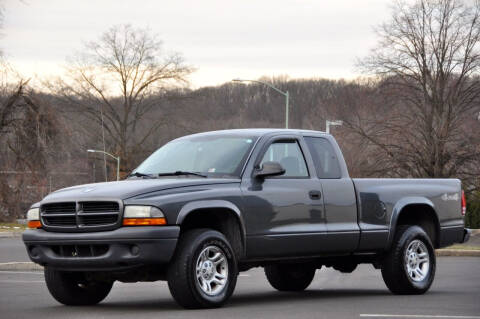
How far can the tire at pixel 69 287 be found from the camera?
11.5m

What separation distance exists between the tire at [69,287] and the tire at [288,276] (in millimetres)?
3116

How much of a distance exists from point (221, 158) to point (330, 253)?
1.85 metres

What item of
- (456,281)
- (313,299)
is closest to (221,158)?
(313,299)

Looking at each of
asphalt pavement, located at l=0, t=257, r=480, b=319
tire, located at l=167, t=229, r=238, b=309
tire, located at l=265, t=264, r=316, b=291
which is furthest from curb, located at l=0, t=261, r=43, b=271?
tire, located at l=167, t=229, r=238, b=309

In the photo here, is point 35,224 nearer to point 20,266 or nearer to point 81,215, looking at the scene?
point 81,215

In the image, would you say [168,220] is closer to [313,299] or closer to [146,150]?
[313,299]

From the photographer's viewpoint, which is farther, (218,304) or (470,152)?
(470,152)

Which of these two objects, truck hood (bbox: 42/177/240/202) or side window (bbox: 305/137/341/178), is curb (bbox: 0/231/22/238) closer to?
side window (bbox: 305/137/341/178)

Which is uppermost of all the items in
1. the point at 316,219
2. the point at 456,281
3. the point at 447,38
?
the point at 447,38

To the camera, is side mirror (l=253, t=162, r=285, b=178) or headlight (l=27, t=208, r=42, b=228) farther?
side mirror (l=253, t=162, r=285, b=178)

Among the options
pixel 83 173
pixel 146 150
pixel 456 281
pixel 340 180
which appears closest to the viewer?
pixel 340 180

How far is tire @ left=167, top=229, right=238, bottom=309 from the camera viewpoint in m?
10.5

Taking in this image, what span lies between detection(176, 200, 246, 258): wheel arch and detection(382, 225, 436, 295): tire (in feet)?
9.04

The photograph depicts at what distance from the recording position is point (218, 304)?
35.6ft
